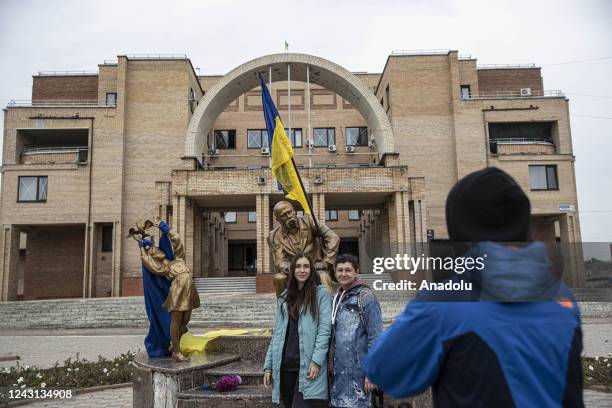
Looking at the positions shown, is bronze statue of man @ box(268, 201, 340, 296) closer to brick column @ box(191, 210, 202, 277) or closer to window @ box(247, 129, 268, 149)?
brick column @ box(191, 210, 202, 277)

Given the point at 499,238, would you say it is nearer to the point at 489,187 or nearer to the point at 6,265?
the point at 489,187

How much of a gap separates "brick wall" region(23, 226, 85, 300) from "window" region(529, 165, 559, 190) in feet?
94.0

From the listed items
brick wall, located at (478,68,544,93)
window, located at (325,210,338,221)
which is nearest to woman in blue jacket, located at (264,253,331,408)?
window, located at (325,210,338,221)

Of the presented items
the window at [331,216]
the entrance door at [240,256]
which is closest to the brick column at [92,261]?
the entrance door at [240,256]

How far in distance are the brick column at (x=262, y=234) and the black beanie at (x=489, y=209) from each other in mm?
23183

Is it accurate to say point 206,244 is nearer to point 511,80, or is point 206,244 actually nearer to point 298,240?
point 511,80

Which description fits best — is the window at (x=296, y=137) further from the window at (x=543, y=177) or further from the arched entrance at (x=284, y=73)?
the window at (x=543, y=177)

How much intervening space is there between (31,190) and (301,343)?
102ft

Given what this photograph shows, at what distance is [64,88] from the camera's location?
123 feet

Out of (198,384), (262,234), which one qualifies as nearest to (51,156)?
(262,234)

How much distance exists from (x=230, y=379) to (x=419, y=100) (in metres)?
30.0

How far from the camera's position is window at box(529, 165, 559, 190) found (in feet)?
98.8

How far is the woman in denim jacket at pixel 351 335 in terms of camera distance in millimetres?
3688

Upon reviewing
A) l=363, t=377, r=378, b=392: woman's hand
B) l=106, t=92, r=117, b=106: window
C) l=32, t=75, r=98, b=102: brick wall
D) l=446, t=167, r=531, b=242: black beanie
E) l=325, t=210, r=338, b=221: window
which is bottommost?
l=363, t=377, r=378, b=392: woman's hand
